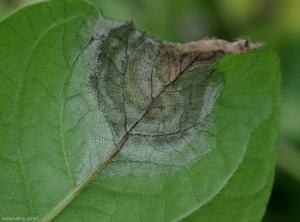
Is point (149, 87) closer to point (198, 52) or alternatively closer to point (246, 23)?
point (198, 52)

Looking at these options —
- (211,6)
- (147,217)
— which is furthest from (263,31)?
(147,217)

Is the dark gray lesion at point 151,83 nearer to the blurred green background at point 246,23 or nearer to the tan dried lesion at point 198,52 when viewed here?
the tan dried lesion at point 198,52

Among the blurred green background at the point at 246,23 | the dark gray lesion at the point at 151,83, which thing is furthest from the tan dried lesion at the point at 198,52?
the blurred green background at the point at 246,23

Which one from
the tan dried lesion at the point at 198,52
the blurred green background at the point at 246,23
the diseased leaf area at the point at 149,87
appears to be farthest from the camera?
the blurred green background at the point at 246,23

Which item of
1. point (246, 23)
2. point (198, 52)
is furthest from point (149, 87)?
point (246, 23)

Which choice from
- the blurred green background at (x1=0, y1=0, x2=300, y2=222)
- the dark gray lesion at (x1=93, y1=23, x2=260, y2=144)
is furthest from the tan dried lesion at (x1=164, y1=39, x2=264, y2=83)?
the blurred green background at (x1=0, y1=0, x2=300, y2=222)
